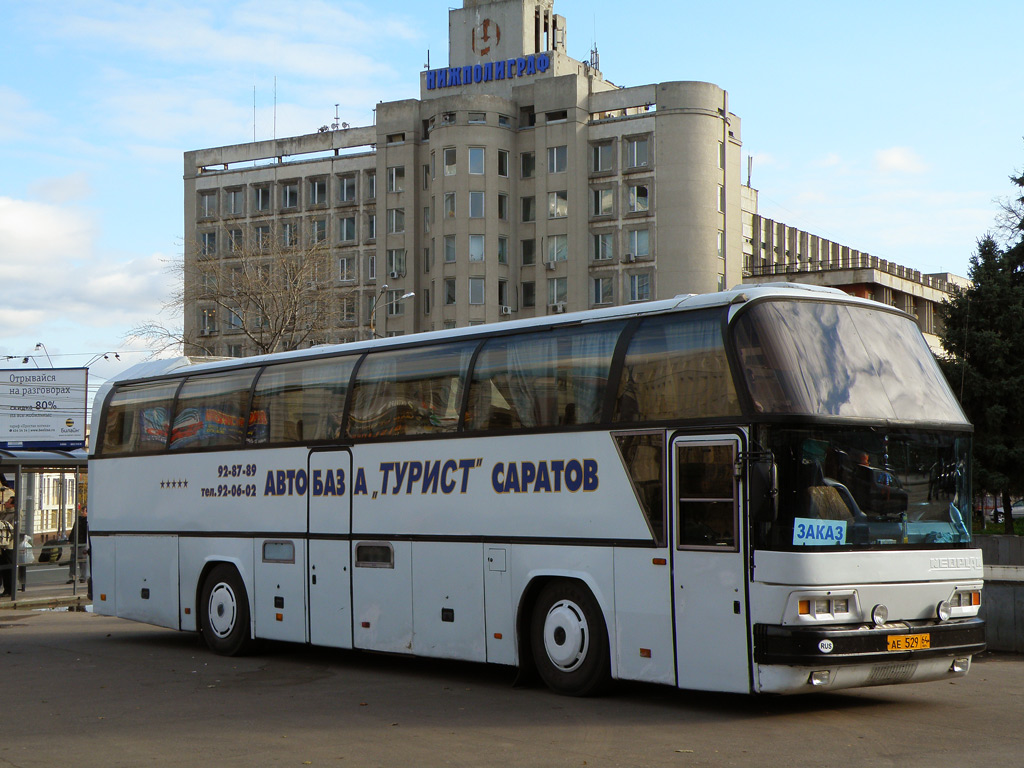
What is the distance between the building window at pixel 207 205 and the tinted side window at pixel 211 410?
226 feet

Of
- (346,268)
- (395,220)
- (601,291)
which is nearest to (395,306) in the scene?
(395,220)

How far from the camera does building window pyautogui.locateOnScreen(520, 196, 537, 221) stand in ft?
241

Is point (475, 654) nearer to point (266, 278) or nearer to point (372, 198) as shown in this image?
point (266, 278)

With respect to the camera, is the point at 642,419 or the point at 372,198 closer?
the point at 642,419

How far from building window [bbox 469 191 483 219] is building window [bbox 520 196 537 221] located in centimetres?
272

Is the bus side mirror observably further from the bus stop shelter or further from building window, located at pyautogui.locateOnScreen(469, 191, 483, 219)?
building window, located at pyautogui.locateOnScreen(469, 191, 483, 219)

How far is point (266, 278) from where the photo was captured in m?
53.2

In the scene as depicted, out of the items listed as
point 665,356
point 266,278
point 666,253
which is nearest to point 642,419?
point 665,356

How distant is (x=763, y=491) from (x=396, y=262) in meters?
67.1

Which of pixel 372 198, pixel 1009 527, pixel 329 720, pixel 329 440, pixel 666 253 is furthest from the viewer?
pixel 372 198

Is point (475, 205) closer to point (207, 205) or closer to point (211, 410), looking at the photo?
point (207, 205)

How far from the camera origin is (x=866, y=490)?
10547 millimetres

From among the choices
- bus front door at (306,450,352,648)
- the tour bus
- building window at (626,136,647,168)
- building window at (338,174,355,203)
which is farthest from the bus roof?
building window at (338,174,355,203)

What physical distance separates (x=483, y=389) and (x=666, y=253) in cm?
5837
